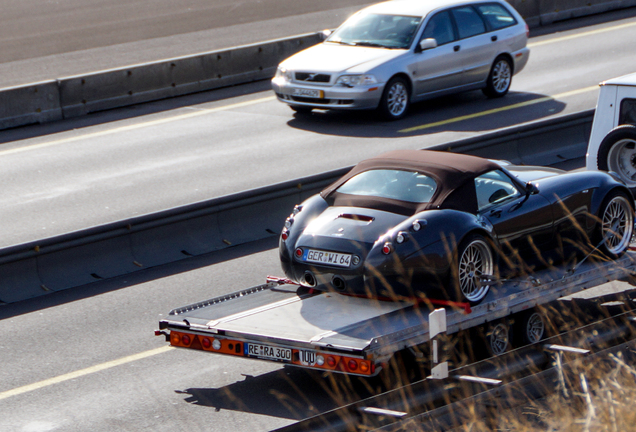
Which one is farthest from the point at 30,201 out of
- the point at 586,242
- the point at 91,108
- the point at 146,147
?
the point at 586,242

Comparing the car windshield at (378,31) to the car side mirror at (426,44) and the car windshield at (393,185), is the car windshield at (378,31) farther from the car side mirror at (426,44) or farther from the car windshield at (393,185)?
the car windshield at (393,185)

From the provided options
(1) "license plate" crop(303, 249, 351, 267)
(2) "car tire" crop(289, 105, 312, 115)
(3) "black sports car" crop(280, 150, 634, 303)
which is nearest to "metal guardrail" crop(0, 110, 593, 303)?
(3) "black sports car" crop(280, 150, 634, 303)

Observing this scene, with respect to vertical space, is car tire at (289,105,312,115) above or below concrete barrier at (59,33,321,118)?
below

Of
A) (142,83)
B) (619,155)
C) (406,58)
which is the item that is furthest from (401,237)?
(142,83)

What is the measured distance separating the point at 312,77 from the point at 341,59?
1.99 feet

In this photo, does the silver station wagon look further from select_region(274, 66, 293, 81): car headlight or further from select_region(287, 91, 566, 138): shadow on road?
select_region(287, 91, 566, 138): shadow on road

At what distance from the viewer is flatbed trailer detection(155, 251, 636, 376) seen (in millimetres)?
6723

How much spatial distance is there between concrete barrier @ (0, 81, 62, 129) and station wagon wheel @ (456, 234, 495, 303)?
12.4 m

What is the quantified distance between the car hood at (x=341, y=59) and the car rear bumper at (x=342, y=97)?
30 centimetres

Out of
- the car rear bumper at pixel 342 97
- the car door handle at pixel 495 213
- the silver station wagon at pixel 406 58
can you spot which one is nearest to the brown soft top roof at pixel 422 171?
the car door handle at pixel 495 213

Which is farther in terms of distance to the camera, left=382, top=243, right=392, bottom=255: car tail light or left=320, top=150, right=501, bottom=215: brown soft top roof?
left=320, top=150, right=501, bottom=215: brown soft top roof

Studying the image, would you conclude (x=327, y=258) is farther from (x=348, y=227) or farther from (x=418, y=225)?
(x=418, y=225)

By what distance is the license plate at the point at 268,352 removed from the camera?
6.92m

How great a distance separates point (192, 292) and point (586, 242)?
381 centimetres
